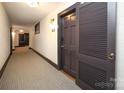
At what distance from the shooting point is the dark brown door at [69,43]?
3.54 m

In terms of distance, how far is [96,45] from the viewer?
2217 mm

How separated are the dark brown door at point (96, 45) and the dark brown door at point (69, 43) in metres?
0.75

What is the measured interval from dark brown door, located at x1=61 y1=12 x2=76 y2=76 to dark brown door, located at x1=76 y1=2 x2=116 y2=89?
75cm

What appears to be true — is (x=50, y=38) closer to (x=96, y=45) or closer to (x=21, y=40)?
(x=96, y=45)

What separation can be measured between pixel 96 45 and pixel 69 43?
1.61 meters

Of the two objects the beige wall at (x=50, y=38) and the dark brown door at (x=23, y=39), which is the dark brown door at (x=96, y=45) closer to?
the beige wall at (x=50, y=38)

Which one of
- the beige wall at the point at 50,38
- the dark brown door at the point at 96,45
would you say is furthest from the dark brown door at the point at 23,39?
the dark brown door at the point at 96,45

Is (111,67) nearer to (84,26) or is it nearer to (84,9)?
(84,26)

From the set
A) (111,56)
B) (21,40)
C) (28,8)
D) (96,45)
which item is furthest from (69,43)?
(21,40)

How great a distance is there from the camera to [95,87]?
2.28 meters

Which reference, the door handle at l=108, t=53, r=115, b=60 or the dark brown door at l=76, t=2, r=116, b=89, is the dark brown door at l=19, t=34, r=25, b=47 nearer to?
the dark brown door at l=76, t=2, r=116, b=89

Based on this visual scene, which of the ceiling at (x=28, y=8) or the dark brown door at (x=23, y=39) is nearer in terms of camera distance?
the ceiling at (x=28, y=8)

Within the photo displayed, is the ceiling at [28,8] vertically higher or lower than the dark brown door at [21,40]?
higher

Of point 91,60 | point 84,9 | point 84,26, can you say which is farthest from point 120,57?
point 84,9
